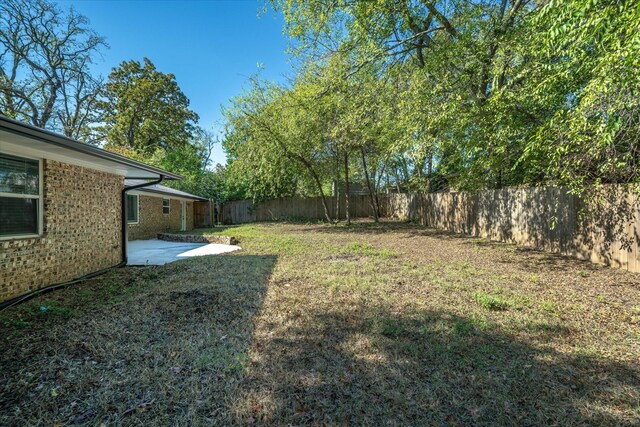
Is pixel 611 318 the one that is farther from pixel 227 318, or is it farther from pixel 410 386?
pixel 227 318

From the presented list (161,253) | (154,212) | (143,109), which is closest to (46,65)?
(143,109)

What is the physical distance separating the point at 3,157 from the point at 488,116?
9446 millimetres

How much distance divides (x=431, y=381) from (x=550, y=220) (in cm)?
691

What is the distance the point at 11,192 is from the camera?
4.27 metres

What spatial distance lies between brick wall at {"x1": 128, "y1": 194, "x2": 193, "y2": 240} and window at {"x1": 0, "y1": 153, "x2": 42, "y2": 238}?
745cm

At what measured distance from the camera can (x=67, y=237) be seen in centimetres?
523

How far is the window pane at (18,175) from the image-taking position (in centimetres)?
416

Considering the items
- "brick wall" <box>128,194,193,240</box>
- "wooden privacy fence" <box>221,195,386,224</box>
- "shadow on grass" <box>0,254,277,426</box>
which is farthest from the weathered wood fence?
"brick wall" <box>128,194,193,240</box>

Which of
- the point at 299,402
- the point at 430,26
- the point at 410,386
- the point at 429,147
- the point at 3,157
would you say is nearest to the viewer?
the point at 299,402

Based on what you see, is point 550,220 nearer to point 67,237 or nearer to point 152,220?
point 67,237

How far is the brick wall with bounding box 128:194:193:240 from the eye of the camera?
12.0 meters

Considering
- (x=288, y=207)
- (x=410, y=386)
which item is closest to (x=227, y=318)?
(x=410, y=386)

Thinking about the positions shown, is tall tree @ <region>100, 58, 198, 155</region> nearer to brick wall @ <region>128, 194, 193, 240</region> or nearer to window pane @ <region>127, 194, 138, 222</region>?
brick wall @ <region>128, 194, 193, 240</region>

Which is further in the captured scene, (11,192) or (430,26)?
(430,26)
